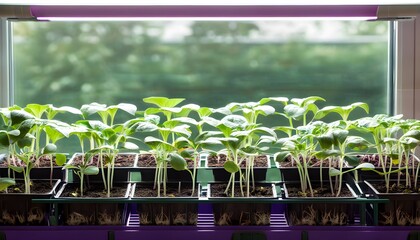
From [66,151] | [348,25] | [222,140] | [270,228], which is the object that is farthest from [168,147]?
[348,25]

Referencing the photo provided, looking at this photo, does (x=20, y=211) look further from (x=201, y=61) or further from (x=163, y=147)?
(x=201, y=61)

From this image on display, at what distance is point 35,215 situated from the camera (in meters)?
1.52

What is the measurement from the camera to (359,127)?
1.63 meters

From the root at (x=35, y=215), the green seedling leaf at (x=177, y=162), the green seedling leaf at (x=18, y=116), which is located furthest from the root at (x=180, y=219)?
the green seedling leaf at (x=18, y=116)

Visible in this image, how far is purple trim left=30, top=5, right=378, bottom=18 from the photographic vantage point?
60.2 inches

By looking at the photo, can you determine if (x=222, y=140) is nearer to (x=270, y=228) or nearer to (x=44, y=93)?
(x=270, y=228)

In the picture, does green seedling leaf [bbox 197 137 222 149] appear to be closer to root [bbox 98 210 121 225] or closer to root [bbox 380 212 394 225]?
root [bbox 98 210 121 225]

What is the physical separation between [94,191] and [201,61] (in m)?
0.59

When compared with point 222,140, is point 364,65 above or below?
above

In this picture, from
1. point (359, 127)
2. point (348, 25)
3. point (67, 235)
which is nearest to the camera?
point (67, 235)

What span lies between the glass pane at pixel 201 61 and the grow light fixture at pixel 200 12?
0.40 metres

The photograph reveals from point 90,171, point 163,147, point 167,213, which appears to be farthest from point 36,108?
point 167,213

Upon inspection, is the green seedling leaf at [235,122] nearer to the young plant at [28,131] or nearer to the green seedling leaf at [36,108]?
the young plant at [28,131]

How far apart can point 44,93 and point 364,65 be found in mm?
1050
